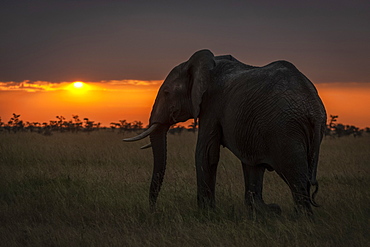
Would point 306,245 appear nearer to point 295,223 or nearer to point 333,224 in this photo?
point 295,223

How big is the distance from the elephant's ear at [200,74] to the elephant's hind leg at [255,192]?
3.51 feet

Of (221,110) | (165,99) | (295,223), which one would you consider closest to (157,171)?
(165,99)

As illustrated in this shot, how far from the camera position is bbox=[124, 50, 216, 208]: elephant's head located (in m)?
7.11

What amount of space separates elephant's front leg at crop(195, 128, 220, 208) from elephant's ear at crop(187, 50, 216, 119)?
1.19 ft

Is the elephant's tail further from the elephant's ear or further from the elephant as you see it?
the elephant's ear

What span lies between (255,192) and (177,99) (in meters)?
1.78

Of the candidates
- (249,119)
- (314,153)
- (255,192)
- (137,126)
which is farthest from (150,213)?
(137,126)

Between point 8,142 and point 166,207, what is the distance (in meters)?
10.8

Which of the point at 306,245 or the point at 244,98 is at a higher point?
the point at 244,98

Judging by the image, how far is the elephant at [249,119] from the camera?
5945 millimetres

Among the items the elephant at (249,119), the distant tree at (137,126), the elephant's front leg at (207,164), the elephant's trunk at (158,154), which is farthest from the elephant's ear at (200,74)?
the distant tree at (137,126)

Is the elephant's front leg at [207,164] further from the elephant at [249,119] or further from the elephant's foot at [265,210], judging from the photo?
the elephant's foot at [265,210]

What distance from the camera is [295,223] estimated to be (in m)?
5.91

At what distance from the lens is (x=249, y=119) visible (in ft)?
20.9
